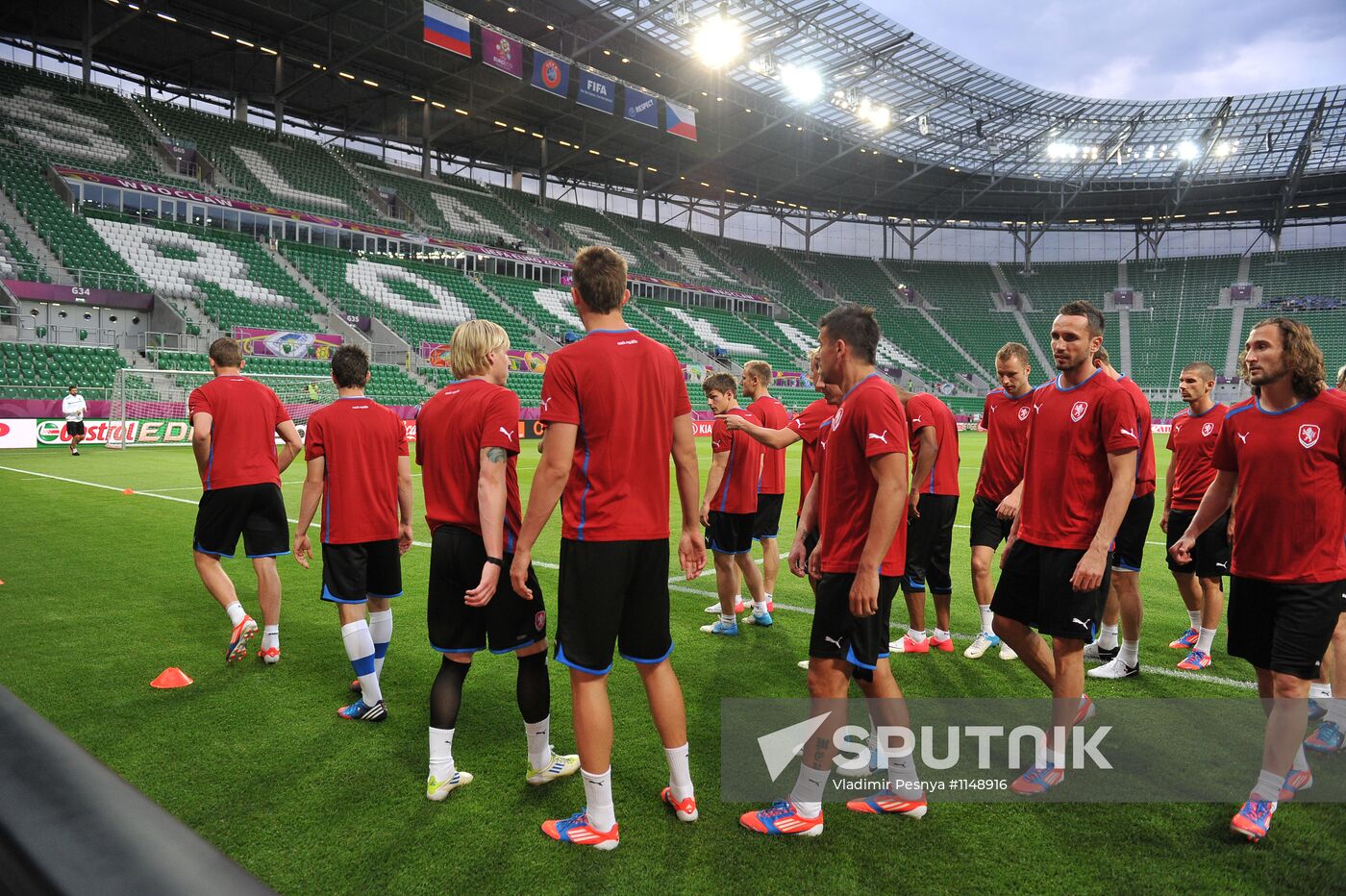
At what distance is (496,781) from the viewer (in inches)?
158

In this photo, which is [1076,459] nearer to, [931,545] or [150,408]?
[931,545]

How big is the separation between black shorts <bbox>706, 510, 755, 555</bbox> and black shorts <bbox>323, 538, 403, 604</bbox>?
2.83m

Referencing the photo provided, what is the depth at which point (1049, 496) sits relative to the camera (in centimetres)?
418

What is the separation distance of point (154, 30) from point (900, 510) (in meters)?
45.9

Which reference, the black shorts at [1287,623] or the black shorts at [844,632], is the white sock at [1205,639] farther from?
the black shorts at [844,632]

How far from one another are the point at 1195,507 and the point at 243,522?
23.2ft

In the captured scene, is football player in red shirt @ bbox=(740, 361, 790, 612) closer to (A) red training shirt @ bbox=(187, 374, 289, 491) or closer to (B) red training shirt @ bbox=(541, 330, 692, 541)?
(B) red training shirt @ bbox=(541, 330, 692, 541)

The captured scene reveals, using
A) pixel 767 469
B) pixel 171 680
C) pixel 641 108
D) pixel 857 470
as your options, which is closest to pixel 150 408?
pixel 171 680

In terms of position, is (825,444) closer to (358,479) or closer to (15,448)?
(358,479)

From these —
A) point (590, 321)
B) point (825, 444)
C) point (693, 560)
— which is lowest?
point (693, 560)

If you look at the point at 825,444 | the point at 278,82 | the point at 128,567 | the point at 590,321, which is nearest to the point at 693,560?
the point at 825,444

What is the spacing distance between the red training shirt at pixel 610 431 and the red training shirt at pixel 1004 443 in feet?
11.8

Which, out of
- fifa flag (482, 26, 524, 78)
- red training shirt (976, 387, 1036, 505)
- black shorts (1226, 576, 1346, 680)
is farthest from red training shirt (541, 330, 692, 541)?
fifa flag (482, 26, 524, 78)

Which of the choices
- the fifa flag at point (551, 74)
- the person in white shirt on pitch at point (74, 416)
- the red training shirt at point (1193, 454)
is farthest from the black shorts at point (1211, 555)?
the fifa flag at point (551, 74)
